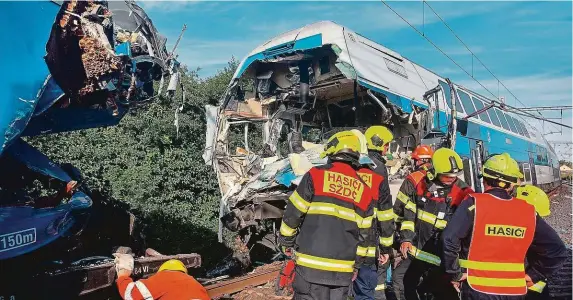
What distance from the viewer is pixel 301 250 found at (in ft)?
12.1

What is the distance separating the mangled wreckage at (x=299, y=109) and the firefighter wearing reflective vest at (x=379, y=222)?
4.55 feet

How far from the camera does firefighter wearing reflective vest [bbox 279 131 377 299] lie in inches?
143

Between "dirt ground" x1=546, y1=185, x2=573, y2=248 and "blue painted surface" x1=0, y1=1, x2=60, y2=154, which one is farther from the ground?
"blue painted surface" x1=0, y1=1, x2=60, y2=154

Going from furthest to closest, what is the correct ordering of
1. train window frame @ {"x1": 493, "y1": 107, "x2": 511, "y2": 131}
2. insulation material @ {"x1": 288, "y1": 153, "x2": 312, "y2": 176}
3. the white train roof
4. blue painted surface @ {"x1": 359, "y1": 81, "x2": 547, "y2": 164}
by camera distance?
train window frame @ {"x1": 493, "y1": 107, "x2": 511, "y2": 131} < blue painted surface @ {"x1": 359, "y1": 81, "x2": 547, "y2": 164} < the white train roof < insulation material @ {"x1": 288, "y1": 153, "x2": 312, "y2": 176}

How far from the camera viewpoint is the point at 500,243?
335 cm

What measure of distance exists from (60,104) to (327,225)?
83.6 inches

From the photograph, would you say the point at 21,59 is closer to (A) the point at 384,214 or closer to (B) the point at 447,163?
(A) the point at 384,214

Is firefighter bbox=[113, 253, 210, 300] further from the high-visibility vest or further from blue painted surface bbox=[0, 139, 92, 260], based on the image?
the high-visibility vest

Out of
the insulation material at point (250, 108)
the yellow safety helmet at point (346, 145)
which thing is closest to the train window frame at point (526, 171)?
the insulation material at point (250, 108)

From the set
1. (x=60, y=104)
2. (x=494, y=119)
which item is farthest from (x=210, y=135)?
(x=494, y=119)

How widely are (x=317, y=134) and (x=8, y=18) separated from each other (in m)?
6.62

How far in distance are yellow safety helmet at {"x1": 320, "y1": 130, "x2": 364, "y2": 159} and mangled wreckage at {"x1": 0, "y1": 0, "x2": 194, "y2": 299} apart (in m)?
1.43

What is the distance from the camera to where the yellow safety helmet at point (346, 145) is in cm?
379

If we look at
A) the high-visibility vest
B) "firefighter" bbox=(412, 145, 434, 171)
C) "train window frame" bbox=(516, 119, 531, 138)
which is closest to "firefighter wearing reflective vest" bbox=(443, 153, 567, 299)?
the high-visibility vest
